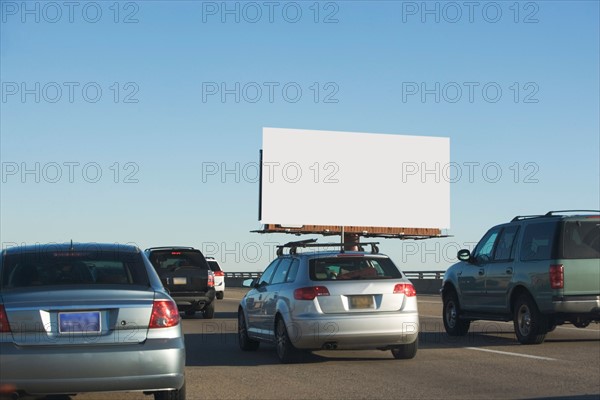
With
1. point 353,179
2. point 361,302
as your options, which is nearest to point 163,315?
point 361,302

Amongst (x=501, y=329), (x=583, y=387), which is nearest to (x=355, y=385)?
(x=583, y=387)

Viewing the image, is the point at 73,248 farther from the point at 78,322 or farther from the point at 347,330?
Answer: the point at 347,330

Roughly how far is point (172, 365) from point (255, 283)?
25.8 ft

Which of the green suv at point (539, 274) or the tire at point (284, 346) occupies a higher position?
the green suv at point (539, 274)

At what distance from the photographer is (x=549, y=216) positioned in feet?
54.3

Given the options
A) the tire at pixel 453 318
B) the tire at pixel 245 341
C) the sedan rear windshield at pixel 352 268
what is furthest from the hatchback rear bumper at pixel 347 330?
the tire at pixel 453 318

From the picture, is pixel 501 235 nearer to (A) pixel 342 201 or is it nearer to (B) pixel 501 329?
(B) pixel 501 329

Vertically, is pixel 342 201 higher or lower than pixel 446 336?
higher

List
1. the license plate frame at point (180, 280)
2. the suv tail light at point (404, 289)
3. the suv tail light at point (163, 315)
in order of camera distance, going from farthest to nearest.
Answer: the license plate frame at point (180, 280) < the suv tail light at point (404, 289) < the suv tail light at point (163, 315)

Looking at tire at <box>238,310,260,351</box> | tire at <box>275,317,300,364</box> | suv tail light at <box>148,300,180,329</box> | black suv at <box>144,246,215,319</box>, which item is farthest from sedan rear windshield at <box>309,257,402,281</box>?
black suv at <box>144,246,215,319</box>

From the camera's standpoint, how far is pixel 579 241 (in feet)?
52.5

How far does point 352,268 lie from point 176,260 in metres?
12.4

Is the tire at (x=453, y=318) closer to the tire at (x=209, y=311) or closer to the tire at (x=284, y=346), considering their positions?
the tire at (x=284, y=346)

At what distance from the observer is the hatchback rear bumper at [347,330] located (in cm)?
1345
